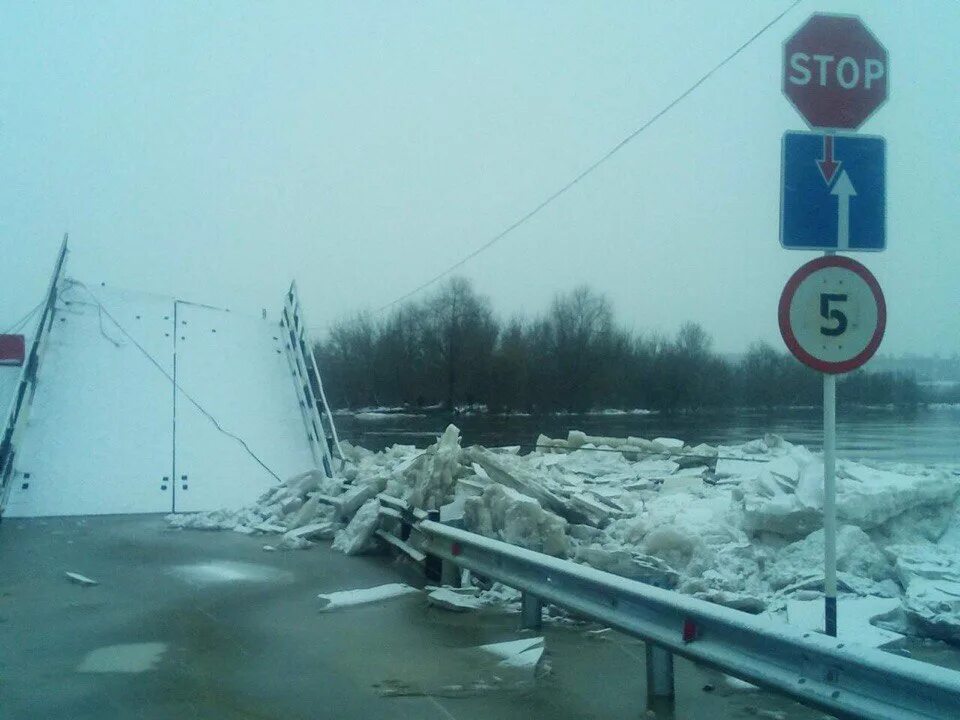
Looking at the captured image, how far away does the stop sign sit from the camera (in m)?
5.76

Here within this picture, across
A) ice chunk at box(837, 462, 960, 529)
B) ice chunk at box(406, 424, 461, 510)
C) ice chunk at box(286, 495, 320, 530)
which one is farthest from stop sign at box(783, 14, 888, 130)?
ice chunk at box(286, 495, 320, 530)

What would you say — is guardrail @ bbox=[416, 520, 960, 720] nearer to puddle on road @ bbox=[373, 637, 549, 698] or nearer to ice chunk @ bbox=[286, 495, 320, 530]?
puddle on road @ bbox=[373, 637, 549, 698]

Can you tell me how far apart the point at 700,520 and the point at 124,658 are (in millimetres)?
5656

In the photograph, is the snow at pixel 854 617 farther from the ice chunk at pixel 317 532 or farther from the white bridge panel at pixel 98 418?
the white bridge panel at pixel 98 418

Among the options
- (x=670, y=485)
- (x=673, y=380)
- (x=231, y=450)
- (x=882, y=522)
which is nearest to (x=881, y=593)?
(x=882, y=522)

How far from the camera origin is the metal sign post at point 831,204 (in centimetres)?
544

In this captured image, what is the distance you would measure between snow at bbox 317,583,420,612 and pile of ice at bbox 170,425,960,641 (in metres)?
1.11

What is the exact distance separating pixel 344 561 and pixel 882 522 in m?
5.62

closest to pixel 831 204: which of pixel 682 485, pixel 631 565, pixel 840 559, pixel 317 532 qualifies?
pixel 840 559

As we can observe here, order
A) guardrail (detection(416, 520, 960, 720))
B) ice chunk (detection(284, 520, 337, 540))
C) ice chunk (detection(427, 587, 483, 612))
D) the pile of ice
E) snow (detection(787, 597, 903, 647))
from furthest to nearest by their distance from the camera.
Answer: ice chunk (detection(284, 520, 337, 540)) → ice chunk (detection(427, 587, 483, 612)) → the pile of ice → snow (detection(787, 597, 903, 647)) → guardrail (detection(416, 520, 960, 720))

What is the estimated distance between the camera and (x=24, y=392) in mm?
13875

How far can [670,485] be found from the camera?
1297 centimetres

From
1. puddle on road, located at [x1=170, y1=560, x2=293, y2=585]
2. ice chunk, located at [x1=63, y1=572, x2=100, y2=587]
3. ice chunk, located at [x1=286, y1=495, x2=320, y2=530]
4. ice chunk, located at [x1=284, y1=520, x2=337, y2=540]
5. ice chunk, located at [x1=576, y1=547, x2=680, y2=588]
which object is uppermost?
ice chunk, located at [x1=576, y1=547, x2=680, y2=588]

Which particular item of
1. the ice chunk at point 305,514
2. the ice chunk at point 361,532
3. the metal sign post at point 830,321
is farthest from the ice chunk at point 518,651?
the ice chunk at point 305,514
